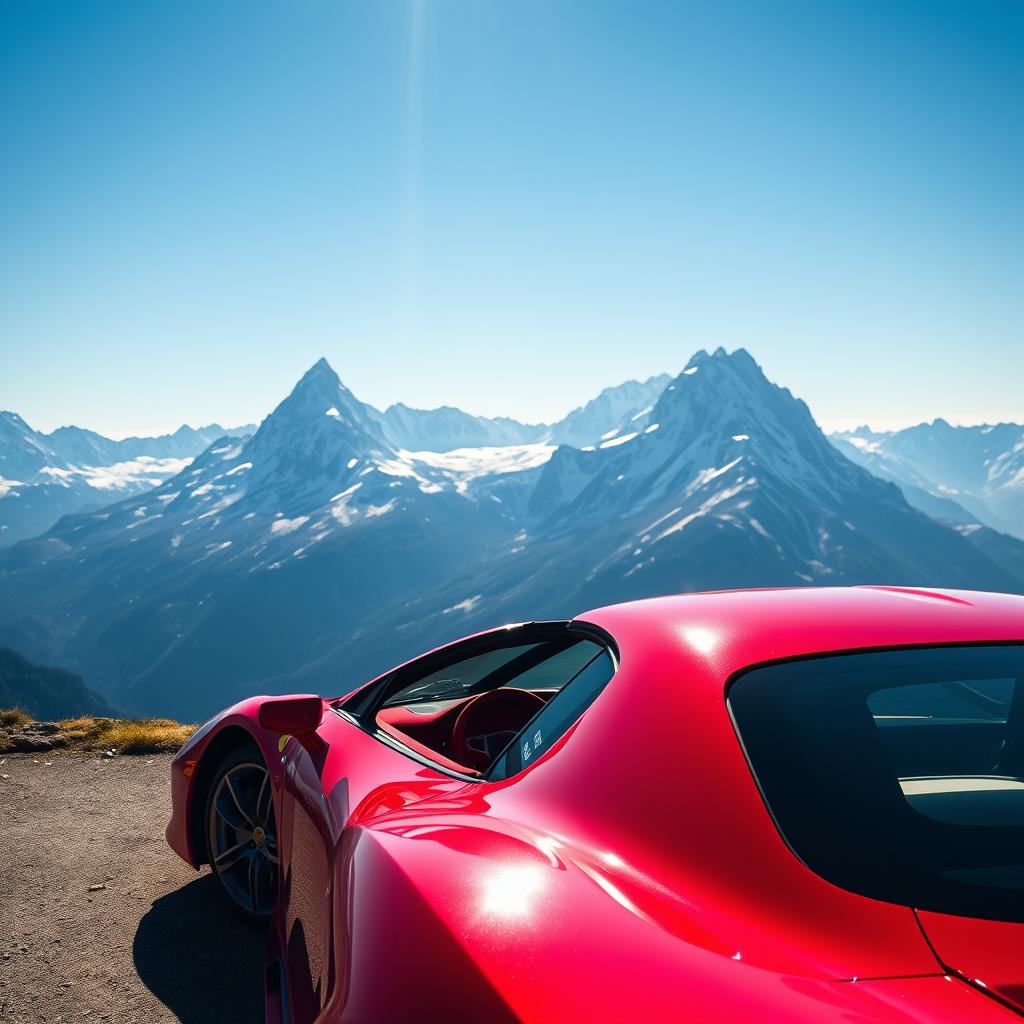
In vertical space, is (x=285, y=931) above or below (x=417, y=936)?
below

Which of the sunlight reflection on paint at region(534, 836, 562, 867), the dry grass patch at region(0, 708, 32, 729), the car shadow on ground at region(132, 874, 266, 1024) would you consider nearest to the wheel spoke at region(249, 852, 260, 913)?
the car shadow on ground at region(132, 874, 266, 1024)

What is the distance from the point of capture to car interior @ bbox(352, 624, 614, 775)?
3135mm

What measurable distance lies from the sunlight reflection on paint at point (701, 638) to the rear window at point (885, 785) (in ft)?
0.52

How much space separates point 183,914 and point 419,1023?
354 cm

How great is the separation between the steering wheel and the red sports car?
747 millimetres

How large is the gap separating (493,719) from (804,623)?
1.94 metres

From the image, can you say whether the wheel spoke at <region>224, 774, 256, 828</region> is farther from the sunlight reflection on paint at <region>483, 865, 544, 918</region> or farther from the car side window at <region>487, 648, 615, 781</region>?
the sunlight reflection on paint at <region>483, 865, 544, 918</region>

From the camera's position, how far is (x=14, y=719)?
30.0 feet

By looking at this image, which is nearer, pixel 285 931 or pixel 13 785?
pixel 285 931

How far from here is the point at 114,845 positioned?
5.20 meters

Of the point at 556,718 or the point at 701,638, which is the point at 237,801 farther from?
the point at 701,638

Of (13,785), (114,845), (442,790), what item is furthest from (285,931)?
(13,785)

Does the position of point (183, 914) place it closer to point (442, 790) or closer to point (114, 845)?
point (114, 845)

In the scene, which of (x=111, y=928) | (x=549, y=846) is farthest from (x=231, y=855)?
(x=549, y=846)
